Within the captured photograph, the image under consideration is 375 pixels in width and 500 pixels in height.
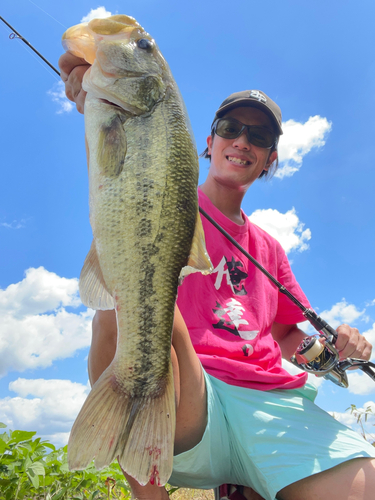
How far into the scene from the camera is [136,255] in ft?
5.72

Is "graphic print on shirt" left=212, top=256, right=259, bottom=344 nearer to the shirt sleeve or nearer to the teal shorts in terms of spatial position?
the teal shorts

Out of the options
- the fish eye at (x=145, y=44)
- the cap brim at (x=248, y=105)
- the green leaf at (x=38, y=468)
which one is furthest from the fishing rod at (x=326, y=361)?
the green leaf at (x=38, y=468)

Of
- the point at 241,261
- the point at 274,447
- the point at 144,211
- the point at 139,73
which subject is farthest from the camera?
the point at 241,261

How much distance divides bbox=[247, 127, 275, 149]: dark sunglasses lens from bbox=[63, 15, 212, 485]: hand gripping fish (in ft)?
5.71

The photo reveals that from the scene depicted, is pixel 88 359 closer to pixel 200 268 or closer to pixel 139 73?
pixel 200 268

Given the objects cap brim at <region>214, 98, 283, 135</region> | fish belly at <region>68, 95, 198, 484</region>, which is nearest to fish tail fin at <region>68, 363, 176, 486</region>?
fish belly at <region>68, 95, 198, 484</region>

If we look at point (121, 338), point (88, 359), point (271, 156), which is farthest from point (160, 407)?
point (271, 156)

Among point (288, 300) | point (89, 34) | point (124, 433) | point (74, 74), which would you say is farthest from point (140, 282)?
point (288, 300)

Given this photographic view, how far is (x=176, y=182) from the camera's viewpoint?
6.08 feet

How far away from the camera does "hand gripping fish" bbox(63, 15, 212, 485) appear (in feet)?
5.28

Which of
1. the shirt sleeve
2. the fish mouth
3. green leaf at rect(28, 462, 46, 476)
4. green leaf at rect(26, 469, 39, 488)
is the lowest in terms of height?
green leaf at rect(26, 469, 39, 488)

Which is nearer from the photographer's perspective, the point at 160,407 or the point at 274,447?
the point at 160,407

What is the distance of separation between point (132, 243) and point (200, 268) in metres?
0.35

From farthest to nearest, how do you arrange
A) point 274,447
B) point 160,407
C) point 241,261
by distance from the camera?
point 241,261
point 274,447
point 160,407
